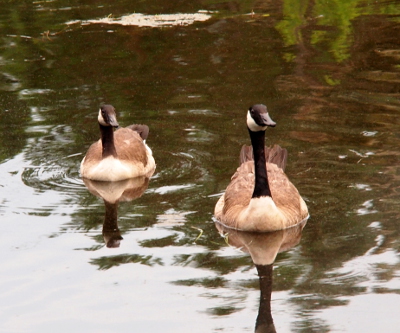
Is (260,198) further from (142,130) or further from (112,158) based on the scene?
(142,130)

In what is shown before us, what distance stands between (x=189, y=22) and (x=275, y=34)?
2.23 metres

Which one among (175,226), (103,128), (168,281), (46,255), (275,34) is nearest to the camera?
(168,281)

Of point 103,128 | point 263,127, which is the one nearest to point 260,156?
point 263,127

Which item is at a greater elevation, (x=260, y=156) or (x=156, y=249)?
(x=260, y=156)

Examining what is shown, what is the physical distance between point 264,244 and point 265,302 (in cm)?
180

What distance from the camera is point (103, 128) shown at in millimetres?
13406

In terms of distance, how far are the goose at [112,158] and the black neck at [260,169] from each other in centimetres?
292

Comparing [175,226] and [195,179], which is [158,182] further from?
[175,226]

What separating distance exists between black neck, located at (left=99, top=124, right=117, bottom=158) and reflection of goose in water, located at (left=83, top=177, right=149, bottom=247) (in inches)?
19.9

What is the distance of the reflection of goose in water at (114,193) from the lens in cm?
1102

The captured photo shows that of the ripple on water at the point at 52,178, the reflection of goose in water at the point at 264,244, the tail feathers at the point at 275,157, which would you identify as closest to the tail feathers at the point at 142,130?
the ripple on water at the point at 52,178

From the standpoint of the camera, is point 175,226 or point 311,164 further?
point 311,164

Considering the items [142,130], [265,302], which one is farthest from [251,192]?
[142,130]

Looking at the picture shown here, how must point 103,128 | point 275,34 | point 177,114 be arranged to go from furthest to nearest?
point 275,34 < point 177,114 < point 103,128
